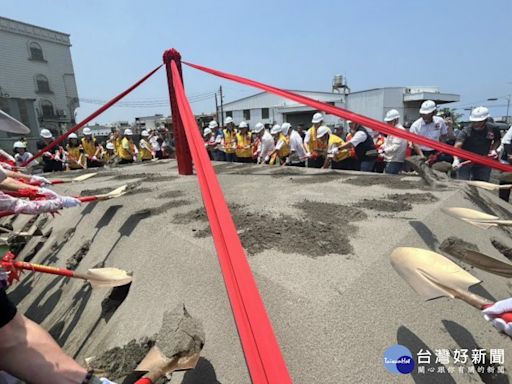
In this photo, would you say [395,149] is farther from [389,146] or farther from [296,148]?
[296,148]

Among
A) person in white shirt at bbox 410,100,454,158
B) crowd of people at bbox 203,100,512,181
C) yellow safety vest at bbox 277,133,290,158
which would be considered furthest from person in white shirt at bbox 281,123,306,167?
person in white shirt at bbox 410,100,454,158

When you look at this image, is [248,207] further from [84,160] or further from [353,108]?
[353,108]

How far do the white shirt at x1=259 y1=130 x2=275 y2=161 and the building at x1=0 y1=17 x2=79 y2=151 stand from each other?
88.7ft

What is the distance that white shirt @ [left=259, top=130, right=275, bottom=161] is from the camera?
765cm

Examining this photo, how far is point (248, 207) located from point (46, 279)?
233cm

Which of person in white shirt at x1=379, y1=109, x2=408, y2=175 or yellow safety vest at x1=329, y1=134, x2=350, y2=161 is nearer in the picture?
person in white shirt at x1=379, y1=109, x2=408, y2=175

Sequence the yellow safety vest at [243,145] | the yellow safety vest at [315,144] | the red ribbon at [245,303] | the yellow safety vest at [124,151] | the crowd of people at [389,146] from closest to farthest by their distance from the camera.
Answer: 1. the red ribbon at [245,303]
2. the crowd of people at [389,146]
3. the yellow safety vest at [315,144]
4. the yellow safety vest at [243,145]
5. the yellow safety vest at [124,151]

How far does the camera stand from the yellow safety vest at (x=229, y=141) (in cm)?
899

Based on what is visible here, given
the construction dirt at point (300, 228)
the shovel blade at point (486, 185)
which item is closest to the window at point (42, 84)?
the construction dirt at point (300, 228)

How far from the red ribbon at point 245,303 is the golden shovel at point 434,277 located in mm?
789

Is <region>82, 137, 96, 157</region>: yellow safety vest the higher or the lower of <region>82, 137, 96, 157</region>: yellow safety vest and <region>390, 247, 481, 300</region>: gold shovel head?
the higher

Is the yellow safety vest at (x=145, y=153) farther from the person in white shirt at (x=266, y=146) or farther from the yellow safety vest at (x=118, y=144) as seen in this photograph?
the person in white shirt at (x=266, y=146)

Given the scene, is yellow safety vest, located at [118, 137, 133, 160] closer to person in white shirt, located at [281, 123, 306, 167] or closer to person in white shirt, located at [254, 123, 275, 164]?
person in white shirt, located at [254, 123, 275, 164]

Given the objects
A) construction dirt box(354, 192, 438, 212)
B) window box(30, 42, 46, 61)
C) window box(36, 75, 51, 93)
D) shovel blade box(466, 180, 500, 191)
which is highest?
window box(30, 42, 46, 61)
